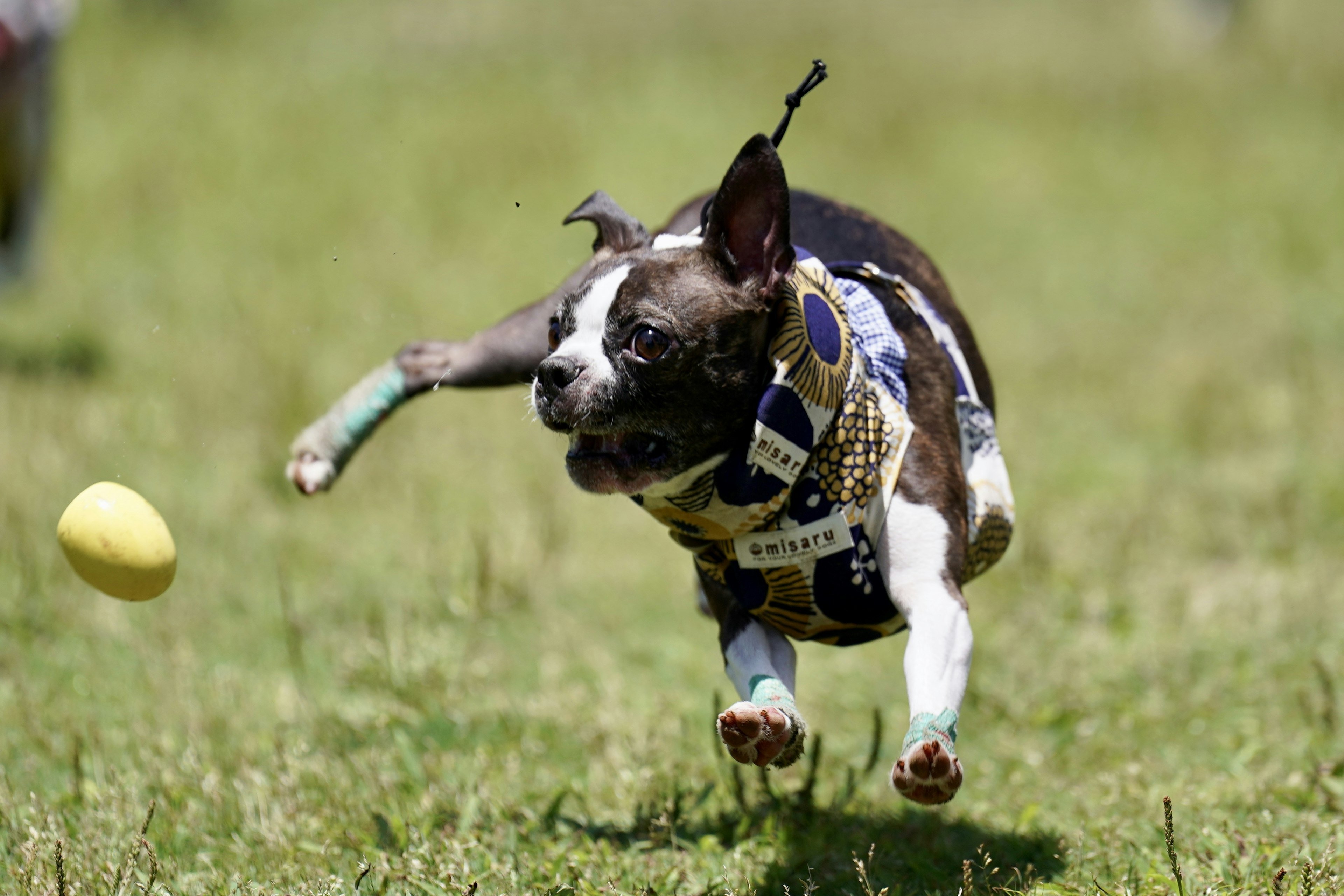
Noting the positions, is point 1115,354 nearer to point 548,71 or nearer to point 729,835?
point 729,835

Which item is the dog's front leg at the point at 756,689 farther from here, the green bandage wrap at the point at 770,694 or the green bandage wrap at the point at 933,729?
the green bandage wrap at the point at 933,729

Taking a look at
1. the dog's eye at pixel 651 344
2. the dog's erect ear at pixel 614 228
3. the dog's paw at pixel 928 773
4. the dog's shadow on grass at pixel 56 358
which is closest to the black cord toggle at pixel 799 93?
the dog's erect ear at pixel 614 228

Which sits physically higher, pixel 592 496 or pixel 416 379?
pixel 592 496

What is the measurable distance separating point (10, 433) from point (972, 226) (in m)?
8.09

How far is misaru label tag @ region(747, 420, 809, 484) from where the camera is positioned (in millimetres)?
2965

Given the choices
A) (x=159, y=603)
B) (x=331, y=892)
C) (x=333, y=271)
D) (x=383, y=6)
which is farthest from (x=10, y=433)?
(x=383, y=6)

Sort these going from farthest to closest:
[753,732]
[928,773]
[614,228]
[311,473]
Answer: [311,473] < [614,228] < [753,732] < [928,773]

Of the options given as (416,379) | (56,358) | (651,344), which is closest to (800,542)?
(651,344)

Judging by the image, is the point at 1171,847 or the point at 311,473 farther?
the point at 311,473

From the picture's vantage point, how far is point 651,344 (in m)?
2.91

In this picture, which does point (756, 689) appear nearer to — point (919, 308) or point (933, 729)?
point (933, 729)

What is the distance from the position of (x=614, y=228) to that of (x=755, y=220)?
1.37 ft

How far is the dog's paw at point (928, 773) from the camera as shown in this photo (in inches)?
109

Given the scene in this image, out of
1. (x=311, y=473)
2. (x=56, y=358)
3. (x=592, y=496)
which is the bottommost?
(x=311, y=473)
